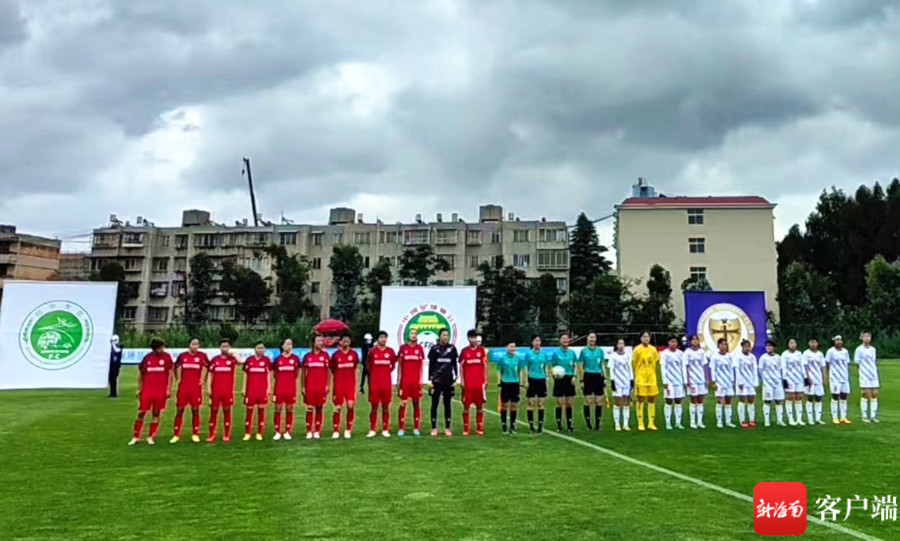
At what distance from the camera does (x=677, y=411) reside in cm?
1488

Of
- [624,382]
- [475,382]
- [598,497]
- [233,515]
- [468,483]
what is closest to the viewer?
[233,515]

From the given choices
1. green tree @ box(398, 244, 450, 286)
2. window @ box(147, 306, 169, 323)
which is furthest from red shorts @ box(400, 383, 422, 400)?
window @ box(147, 306, 169, 323)

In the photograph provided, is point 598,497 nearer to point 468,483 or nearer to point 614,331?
point 468,483

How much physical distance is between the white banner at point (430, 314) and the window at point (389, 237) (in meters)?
48.3

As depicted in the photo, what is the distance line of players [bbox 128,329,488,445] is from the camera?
1274 centimetres

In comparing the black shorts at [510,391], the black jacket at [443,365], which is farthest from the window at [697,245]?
the black jacket at [443,365]

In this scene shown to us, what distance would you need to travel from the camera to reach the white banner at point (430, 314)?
1948 cm

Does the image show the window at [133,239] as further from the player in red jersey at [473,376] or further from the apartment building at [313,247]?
the player in red jersey at [473,376]

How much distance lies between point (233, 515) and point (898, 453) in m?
9.61

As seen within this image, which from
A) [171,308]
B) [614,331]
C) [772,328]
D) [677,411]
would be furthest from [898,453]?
[171,308]

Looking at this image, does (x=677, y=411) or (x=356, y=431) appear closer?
(x=356, y=431)

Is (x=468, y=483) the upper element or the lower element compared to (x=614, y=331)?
lower

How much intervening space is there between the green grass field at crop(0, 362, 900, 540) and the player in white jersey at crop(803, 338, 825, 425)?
877mm

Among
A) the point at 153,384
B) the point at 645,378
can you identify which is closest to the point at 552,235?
the point at 645,378
